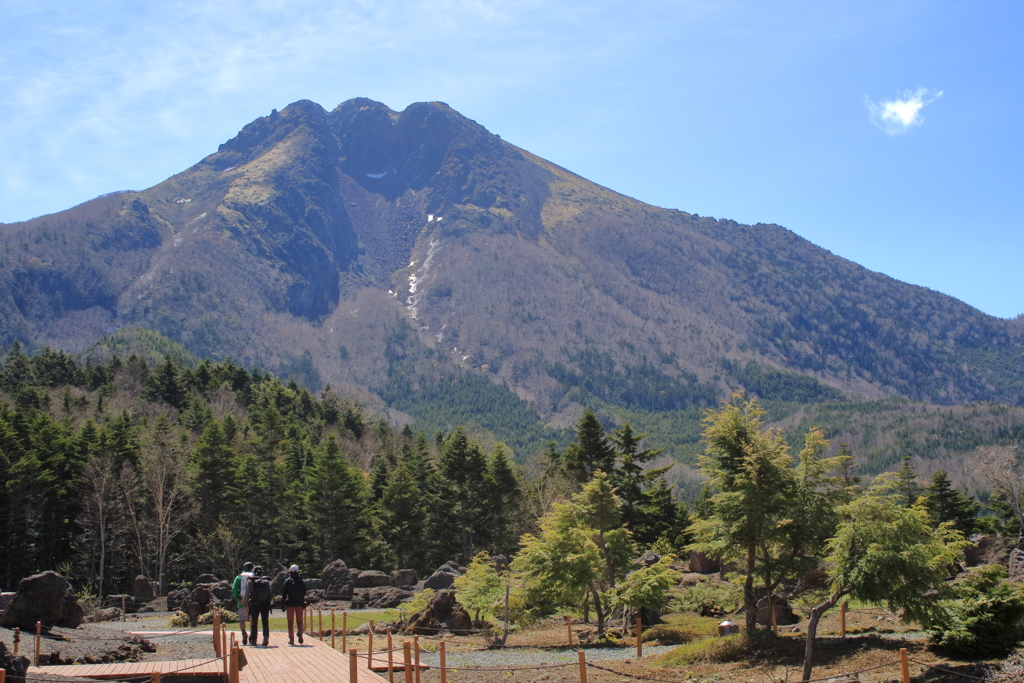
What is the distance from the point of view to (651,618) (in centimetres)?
3078

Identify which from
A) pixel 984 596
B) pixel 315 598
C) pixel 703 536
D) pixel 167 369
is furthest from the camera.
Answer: pixel 167 369

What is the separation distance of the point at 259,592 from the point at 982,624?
17.8 m

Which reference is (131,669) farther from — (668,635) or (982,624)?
(982,624)

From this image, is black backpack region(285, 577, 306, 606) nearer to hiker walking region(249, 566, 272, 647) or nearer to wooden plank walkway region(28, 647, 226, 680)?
hiker walking region(249, 566, 272, 647)

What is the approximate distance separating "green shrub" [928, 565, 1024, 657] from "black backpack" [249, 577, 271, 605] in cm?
1678

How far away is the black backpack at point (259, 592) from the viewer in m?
20.9

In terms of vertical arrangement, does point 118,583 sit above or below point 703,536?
below

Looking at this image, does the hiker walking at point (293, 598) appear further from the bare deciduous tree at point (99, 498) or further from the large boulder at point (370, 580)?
the bare deciduous tree at point (99, 498)

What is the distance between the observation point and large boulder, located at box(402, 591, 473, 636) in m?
29.7

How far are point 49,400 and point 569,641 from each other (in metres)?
69.3

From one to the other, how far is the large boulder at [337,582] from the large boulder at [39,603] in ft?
68.2

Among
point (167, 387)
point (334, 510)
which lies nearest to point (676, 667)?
point (334, 510)

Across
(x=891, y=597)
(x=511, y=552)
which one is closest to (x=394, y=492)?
(x=511, y=552)

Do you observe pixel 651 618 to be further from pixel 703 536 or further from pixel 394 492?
pixel 394 492
